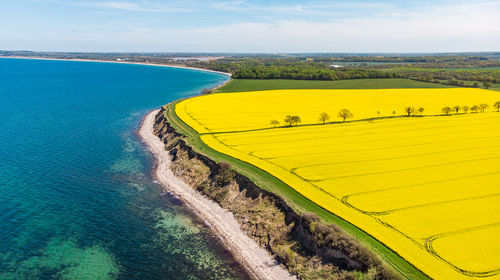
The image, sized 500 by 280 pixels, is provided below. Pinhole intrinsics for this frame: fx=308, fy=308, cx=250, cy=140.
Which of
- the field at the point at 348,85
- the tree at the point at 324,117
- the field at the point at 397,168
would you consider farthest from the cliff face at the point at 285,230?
the field at the point at 348,85

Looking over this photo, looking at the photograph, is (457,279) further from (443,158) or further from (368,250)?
(443,158)

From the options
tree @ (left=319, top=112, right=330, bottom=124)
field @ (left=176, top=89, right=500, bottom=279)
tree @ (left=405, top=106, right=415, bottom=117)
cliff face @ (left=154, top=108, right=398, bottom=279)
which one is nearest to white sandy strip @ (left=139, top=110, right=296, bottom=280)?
cliff face @ (left=154, top=108, right=398, bottom=279)

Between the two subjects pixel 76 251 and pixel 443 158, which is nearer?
pixel 76 251

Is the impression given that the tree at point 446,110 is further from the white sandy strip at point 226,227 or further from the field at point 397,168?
the white sandy strip at point 226,227

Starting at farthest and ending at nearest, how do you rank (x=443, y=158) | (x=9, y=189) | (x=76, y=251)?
(x=443, y=158) < (x=9, y=189) < (x=76, y=251)

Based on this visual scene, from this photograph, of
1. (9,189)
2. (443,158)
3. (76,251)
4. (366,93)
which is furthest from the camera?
(366,93)

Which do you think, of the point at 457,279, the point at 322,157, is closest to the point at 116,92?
the point at 322,157

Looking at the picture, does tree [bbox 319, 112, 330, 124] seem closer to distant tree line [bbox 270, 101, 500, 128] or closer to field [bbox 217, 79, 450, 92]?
distant tree line [bbox 270, 101, 500, 128]
